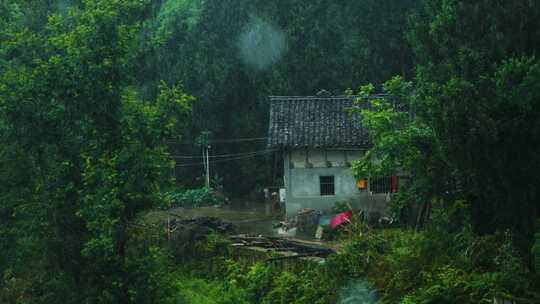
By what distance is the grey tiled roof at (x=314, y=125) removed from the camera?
30.7 meters

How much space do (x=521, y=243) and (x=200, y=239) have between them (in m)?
13.2

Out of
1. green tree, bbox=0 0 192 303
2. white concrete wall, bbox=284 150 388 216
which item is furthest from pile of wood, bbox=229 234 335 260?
white concrete wall, bbox=284 150 388 216

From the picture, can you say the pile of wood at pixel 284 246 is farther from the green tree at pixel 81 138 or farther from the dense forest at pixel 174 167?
the green tree at pixel 81 138

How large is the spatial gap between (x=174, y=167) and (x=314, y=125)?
15.7m

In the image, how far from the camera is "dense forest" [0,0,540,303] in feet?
36.6

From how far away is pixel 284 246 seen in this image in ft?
71.5

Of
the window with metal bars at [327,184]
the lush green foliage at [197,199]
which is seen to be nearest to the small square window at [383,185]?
the window with metal bars at [327,184]

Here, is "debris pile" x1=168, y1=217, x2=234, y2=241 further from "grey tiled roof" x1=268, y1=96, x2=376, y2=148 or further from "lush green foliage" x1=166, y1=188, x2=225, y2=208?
"lush green foliage" x1=166, y1=188, x2=225, y2=208

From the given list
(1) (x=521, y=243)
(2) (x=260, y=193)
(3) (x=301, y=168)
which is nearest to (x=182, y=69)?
(2) (x=260, y=193)

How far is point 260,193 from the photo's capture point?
44.1 metres

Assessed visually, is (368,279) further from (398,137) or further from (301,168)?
(301,168)

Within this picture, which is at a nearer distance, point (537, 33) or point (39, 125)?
point (537, 33)

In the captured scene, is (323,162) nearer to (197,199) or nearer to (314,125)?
(314,125)

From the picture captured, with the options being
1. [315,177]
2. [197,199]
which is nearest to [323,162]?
[315,177]
